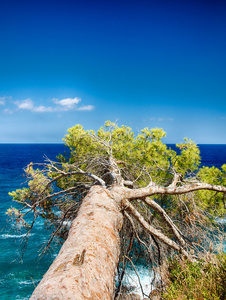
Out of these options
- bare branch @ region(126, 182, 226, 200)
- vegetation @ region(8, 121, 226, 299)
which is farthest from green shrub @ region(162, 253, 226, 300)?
bare branch @ region(126, 182, 226, 200)

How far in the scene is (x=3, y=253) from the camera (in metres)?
13.0

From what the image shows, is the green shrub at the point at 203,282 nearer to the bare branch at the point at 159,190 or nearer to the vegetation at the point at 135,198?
the vegetation at the point at 135,198

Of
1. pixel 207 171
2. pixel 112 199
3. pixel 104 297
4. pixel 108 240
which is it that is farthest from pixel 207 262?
pixel 207 171

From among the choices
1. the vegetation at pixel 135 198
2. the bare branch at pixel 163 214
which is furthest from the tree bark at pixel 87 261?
the bare branch at pixel 163 214

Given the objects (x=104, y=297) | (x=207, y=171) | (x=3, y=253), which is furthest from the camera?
(x=3, y=253)

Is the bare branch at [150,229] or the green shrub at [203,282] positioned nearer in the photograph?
the green shrub at [203,282]

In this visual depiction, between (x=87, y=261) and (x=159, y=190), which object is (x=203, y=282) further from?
(x=87, y=261)

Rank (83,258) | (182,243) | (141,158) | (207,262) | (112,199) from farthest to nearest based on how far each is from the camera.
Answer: (141,158), (182,243), (207,262), (112,199), (83,258)

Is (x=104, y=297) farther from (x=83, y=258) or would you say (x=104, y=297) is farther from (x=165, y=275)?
(x=165, y=275)

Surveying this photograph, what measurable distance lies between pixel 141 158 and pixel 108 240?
7.03 meters

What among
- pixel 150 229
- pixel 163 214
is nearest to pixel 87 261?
pixel 150 229

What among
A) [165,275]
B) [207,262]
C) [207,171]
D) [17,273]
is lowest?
[17,273]

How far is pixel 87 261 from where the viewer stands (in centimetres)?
149

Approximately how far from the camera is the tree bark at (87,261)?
119cm
